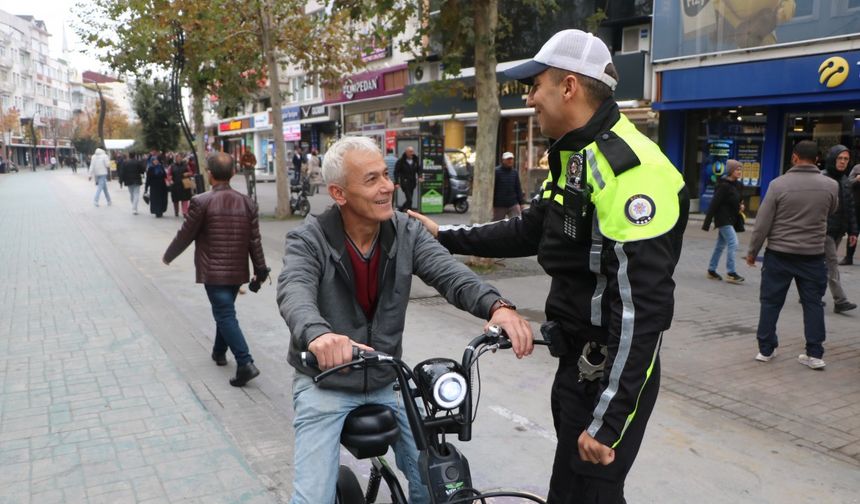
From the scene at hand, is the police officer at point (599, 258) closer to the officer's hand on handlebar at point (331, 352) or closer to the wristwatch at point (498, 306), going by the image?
the wristwatch at point (498, 306)

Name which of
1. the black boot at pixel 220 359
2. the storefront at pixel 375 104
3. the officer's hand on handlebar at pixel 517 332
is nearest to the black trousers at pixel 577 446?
the officer's hand on handlebar at pixel 517 332

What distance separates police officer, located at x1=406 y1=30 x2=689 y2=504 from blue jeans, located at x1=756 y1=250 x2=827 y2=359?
431cm

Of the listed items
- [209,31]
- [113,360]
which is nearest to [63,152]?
[209,31]

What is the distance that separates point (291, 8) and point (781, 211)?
1378 cm

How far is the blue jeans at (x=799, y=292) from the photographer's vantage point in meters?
5.89

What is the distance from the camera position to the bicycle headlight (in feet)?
6.79

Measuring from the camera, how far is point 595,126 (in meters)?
2.26

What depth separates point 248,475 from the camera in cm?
400

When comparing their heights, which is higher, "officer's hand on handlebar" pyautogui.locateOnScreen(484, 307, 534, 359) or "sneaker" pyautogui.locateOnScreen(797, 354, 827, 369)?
"officer's hand on handlebar" pyautogui.locateOnScreen(484, 307, 534, 359)

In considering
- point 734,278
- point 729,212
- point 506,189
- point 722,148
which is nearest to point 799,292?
point 734,278

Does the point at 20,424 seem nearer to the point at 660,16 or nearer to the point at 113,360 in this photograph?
the point at 113,360

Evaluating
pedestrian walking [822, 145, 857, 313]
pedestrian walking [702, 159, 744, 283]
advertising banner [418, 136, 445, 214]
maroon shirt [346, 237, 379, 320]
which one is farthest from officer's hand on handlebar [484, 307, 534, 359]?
advertising banner [418, 136, 445, 214]

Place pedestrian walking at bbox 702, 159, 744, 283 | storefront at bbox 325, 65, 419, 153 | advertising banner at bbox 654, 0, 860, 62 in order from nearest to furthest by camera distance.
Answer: pedestrian walking at bbox 702, 159, 744, 283 < advertising banner at bbox 654, 0, 860, 62 < storefront at bbox 325, 65, 419, 153

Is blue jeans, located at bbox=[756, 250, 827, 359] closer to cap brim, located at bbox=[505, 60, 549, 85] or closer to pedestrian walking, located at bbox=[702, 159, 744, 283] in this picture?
pedestrian walking, located at bbox=[702, 159, 744, 283]
